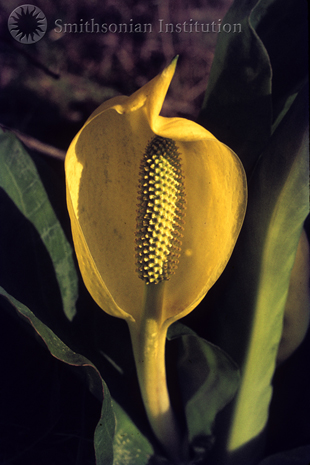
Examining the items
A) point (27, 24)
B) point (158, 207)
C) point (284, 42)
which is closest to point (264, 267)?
point (158, 207)

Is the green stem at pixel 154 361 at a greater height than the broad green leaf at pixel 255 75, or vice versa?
the broad green leaf at pixel 255 75

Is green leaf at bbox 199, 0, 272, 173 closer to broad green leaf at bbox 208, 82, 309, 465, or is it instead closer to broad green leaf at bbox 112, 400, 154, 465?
broad green leaf at bbox 208, 82, 309, 465

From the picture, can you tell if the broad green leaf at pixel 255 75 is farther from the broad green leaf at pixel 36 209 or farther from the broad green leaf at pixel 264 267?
the broad green leaf at pixel 36 209

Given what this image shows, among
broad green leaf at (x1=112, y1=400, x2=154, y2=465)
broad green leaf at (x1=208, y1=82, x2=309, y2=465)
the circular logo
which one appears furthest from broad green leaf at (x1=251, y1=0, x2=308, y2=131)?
broad green leaf at (x1=112, y1=400, x2=154, y2=465)

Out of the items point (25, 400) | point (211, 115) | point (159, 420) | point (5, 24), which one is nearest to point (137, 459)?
point (159, 420)

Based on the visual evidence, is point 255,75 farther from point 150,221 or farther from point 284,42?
point 150,221

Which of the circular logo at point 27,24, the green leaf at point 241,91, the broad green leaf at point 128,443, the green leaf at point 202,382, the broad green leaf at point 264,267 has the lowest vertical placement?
the broad green leaf at point 128,443

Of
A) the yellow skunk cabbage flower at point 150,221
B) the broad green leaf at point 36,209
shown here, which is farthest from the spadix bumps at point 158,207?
the broad green leaf at point 36,209
